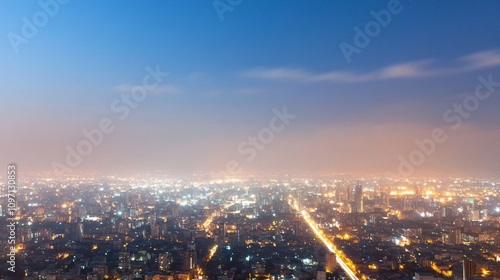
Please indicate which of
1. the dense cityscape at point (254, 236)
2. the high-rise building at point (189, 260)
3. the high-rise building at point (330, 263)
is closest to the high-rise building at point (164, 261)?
the dense cityscape at point (254, 236)

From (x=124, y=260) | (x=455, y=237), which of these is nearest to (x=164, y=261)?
(x=124, y=260)

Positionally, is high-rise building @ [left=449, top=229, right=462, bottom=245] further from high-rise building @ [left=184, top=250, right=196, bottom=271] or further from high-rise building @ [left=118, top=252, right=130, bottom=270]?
high-rise building @ [left=118, top=252, right=130, bottom=270]

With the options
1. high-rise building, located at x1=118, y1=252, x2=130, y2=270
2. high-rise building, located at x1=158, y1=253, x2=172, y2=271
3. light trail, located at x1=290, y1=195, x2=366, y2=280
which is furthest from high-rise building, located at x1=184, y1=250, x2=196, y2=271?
light trail, located at x1=290, y1=195, x2=366, y2=280

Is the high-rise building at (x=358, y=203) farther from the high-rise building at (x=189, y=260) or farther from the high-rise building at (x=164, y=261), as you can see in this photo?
the high-rise building at (x=164, y=261)

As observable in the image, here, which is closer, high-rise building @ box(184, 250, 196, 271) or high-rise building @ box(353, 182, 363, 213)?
high-rise building @ box(184, 250, 196, 271)

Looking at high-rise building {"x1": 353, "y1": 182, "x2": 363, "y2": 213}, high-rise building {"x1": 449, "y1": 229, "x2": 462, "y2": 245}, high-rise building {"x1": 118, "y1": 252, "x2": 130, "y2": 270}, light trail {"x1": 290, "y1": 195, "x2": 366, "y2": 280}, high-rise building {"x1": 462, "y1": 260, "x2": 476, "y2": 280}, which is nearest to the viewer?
high-rise building {"x1": 462, "y1": 260, "x2": 476, "y2": 280}
